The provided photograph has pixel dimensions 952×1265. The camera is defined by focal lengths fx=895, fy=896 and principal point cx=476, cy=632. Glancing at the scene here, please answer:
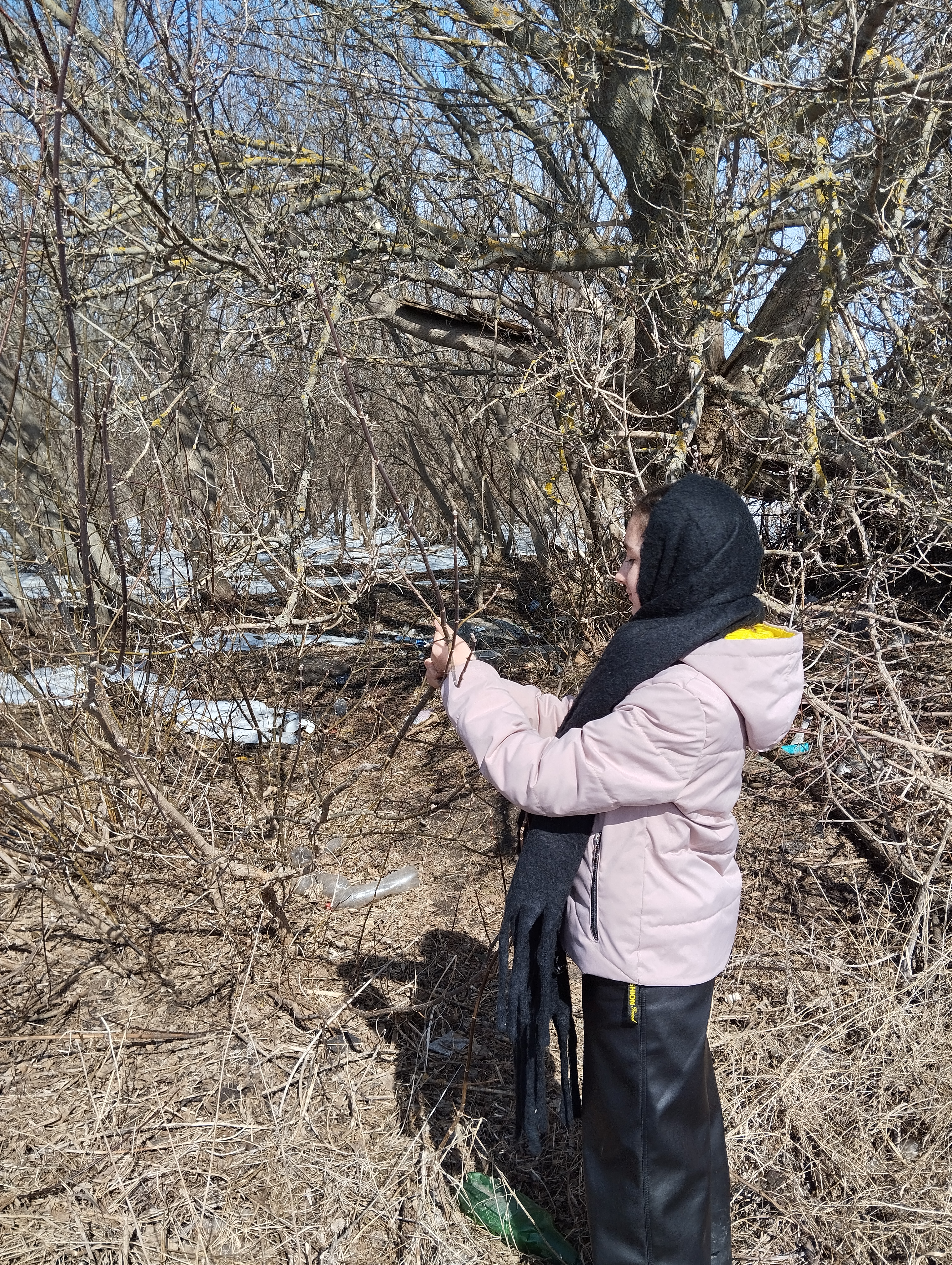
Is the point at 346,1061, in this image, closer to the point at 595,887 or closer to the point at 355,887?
the point at 355,887

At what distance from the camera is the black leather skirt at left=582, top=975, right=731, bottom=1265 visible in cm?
154

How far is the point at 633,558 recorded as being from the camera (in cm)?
162

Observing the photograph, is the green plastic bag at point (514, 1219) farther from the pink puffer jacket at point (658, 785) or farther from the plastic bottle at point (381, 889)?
the plastic bottle at point (381, 889)

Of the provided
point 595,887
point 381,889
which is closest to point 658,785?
point 595,887

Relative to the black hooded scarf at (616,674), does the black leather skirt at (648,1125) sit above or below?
below

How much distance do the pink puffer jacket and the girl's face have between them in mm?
176

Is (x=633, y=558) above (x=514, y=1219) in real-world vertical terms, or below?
above

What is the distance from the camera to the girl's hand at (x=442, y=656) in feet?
5.44

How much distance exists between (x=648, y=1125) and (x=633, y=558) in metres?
0.98

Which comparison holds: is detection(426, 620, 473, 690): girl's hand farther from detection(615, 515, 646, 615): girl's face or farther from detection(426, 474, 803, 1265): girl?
→ detection(615, 515, 646, 615): girl's face

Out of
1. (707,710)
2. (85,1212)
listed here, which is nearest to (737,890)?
(707,710)

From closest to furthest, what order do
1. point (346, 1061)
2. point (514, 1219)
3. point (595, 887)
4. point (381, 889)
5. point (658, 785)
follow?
point (658, 785)
point (595, 887)
point (514, 1219)
point (346, 1061)
point (381, 889)

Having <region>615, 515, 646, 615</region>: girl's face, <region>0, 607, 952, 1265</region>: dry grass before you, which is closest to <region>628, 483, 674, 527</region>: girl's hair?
<region>615, 515, 646, 615</region>: girl's face

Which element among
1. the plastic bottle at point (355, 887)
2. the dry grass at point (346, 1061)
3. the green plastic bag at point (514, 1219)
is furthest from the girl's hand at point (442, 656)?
the plastic bottle at point (355, 887)
